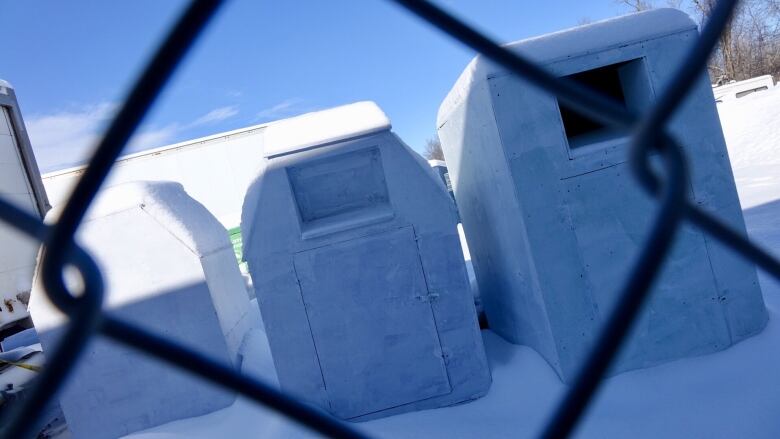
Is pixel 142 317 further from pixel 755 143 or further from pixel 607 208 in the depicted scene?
pixel 755 143

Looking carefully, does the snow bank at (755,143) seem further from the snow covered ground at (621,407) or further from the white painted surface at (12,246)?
the white painted surface at (12,246)

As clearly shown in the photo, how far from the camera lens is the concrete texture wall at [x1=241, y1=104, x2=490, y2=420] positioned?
10.2 feet

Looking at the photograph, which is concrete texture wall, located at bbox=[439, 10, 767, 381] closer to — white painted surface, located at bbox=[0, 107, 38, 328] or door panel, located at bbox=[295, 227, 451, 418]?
door panel, located at bbox=[295, 227, 451, 418]

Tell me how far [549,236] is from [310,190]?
5.31ft

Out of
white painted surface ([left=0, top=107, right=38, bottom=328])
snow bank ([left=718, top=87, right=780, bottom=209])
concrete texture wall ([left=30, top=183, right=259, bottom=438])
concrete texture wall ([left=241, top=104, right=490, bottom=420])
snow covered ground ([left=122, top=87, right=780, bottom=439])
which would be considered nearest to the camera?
snow covered ground ([left=122, top=87, right=780, bottom=439])

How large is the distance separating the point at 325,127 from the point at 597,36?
184 centimetres

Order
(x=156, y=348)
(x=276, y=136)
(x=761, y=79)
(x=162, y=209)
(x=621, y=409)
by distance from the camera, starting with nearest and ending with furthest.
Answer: (x=156, y=348) < (x=621, y=409) < (x=276, y=136) < (x=162, y=209) < (x=761, y=79)

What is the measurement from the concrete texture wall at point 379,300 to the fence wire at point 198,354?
8.41 feet

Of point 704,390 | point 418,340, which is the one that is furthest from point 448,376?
point 704,390

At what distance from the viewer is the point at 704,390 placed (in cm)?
274

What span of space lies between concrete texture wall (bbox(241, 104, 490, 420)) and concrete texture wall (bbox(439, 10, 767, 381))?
0.51m

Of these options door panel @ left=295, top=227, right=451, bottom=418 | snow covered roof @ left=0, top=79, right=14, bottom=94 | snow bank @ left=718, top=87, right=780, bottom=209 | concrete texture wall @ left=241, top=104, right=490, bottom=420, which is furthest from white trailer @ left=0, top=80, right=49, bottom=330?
snow bank @ left=718, top=87, right=780, bottom=209

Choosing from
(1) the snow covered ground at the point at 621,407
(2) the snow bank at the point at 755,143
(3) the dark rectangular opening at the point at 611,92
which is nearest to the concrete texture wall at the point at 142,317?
(1) the snow covered ground at the point at 621,407

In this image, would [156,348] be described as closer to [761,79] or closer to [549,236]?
[549,236]
